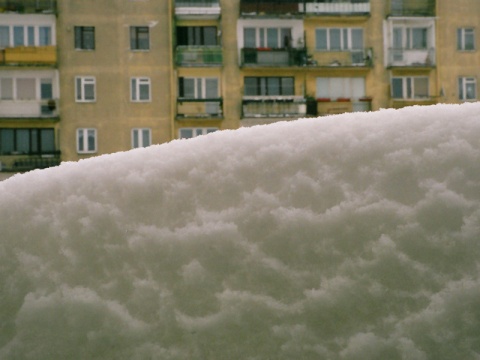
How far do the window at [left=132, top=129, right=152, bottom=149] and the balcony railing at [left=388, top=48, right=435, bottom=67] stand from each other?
10.8m

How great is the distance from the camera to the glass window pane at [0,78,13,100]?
24.8 m

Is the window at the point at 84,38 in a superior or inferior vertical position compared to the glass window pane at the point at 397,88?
superior

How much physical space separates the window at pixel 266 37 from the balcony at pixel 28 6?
26.7 ft

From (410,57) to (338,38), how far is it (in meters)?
3.23

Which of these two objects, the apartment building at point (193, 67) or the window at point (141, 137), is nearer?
the apartment building at point (193, 67)

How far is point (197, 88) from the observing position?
1017 inches

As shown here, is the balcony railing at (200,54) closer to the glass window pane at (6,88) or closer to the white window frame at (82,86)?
the white window frame at (82,86)

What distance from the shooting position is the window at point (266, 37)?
85.0ft

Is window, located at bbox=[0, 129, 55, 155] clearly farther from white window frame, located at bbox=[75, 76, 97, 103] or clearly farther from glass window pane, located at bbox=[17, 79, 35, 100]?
white window frame, located at bbox=[75, 76, 97, 103]

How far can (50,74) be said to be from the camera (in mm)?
25281

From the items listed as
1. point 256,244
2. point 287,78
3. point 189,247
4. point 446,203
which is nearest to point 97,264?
point 189,247

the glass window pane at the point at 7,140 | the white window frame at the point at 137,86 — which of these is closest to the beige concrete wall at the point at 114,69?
the white window frame at the point at 137,86

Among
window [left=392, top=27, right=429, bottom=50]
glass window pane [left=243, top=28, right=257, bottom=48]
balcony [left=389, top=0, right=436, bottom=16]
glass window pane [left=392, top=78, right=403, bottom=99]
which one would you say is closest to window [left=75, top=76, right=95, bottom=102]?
glass window pane [left=243, top=28, right=257, bottom=48]

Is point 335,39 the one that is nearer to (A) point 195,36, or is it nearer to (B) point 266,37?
(B) point 266,37
